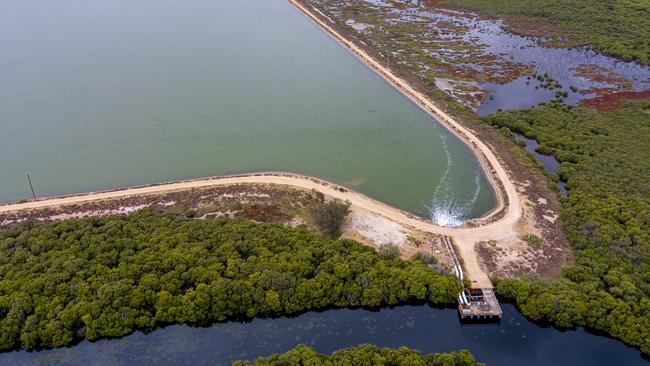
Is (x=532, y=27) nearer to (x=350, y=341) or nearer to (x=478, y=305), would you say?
(x=478, y=305)

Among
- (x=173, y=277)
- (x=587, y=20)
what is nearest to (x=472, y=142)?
(x=173, y=277)

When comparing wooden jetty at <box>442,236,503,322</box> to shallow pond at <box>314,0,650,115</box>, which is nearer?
wooden jetty at <box>442,236,503,322</box>

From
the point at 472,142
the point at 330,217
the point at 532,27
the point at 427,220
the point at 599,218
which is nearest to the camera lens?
the point at 330,217

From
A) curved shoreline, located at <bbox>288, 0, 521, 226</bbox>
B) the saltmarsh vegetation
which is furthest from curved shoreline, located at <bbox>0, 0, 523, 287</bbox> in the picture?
the saltmarsh vegetation

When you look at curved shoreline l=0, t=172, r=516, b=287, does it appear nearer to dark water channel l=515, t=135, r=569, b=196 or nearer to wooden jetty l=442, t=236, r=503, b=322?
wooden jetty l=442, t=236, r=503, b=322

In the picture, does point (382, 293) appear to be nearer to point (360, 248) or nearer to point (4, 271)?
point (360, 248)

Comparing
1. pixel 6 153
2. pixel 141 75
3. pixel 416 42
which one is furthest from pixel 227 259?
pixel 416 42
